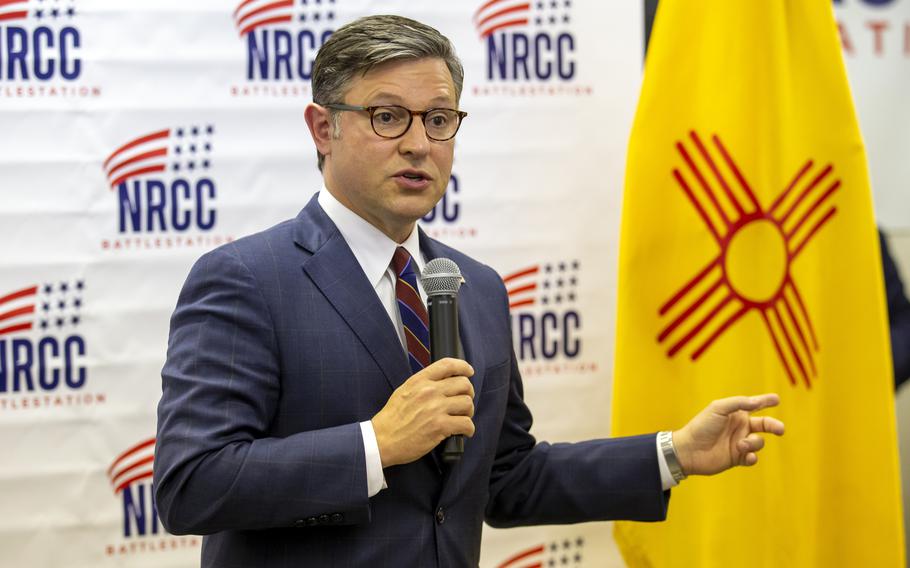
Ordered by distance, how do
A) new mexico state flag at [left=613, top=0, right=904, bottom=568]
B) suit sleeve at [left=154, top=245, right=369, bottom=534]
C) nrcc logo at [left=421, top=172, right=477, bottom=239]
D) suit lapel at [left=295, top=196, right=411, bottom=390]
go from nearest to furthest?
suit sleeve at [left=154, top=245, right=369, bottom=534], suit lapel at [left=295, top=196, right=411, bottom=390], new mexico state flag at [left=613, top=0, right=904, bottom=568], nrcc logo at [left=421, top=172, right=477, bottom=239]

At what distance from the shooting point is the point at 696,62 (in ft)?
9.11

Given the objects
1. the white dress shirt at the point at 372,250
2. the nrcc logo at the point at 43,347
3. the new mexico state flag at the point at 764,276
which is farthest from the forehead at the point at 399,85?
the nrcc logo at the point at 43,347

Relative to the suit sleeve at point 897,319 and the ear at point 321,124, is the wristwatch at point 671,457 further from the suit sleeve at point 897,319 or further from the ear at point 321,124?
the suit sleeve at point 897,319

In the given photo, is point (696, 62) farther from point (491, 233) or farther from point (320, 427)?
point (320, 427)

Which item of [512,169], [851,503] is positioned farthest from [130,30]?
[851,503]

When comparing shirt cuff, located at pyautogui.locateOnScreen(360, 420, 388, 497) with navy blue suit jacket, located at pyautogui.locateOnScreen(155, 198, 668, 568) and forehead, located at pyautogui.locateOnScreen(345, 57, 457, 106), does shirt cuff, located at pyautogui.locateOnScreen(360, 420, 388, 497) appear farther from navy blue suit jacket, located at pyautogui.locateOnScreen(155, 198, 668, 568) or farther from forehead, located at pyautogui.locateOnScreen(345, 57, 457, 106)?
forehead, located at pyautogui.locateOnScreen(345, 57, 457, 106)

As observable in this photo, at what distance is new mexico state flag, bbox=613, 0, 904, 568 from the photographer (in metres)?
2.73

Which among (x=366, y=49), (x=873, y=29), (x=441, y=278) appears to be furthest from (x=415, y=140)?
→ (x=873, y=29)

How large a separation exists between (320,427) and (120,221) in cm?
150

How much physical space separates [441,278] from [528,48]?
1.74 meters

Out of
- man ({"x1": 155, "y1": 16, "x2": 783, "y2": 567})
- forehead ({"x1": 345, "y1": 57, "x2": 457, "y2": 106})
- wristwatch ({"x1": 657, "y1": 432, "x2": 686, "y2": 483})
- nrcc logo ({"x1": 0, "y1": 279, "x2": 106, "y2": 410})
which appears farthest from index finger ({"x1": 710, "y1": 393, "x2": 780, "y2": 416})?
nrcc logo ({"x1": 0, "y1": 279, "x2": 106, "y2": 410})

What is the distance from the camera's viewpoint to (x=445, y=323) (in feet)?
5.16

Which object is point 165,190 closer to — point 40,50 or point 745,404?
point 40,50

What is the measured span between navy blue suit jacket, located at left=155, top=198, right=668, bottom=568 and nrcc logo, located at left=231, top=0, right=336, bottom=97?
1214 mm
